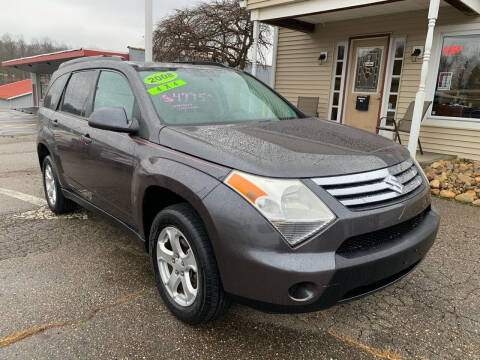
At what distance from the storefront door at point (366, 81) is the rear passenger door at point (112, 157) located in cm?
692

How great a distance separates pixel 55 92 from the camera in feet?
14.3

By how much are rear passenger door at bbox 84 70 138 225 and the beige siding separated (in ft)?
22.2

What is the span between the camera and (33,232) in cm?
396

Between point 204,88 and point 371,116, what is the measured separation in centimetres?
668

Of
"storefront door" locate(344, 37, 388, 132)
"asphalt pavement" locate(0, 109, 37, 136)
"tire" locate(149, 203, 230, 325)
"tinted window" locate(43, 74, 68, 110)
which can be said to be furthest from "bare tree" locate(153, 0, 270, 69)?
"tire" locate(149, 203, 230, 325)

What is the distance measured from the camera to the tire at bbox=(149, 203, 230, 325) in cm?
212

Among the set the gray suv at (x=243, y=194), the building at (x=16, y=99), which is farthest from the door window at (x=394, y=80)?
the building at (x=16, y=99)

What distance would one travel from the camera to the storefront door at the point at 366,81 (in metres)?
8.57

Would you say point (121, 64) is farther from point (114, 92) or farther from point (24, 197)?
point (24, 197)

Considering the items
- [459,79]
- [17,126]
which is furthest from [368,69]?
[17,126]

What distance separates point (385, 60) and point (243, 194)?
303 inches

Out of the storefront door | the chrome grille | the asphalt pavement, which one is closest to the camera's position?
the chrome grille

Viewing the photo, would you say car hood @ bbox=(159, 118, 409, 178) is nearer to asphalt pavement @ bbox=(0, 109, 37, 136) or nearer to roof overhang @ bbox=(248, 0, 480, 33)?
roof overhang @ bbox=(248, 0, 480, 33)

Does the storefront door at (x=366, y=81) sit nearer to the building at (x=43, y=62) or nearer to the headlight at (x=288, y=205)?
the building at (x=43, y=62)
